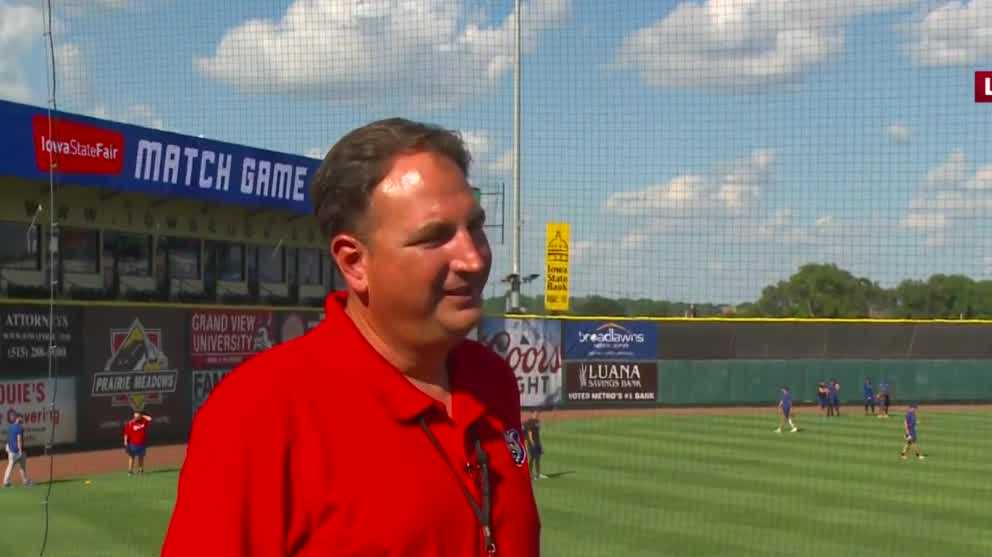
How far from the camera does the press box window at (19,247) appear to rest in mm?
21531

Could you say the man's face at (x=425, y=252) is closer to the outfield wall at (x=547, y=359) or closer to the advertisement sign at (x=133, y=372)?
the outfield wall at (x=547, y=359)

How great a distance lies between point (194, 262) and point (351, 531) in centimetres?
2526

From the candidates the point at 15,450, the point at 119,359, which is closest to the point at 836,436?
the point at 119,359

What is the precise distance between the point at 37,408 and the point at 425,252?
814 inches

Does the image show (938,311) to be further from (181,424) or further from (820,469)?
(181,424)

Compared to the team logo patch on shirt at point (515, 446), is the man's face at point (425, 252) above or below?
above

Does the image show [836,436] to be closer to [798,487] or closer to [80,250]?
[798,487]

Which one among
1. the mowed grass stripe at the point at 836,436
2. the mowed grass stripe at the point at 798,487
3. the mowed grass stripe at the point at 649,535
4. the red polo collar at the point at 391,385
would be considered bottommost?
the mowed grass stripe at the point at 836,436

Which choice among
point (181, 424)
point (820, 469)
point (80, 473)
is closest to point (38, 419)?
point (80, 473)

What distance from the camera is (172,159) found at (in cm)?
2308

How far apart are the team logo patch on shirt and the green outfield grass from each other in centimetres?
1099

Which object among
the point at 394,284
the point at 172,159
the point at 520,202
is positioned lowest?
the point at 394,284

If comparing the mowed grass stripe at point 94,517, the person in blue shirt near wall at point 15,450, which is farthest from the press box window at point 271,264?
the person in blue shirt near wall at point 15,450

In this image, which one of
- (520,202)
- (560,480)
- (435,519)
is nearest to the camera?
(435,519)
